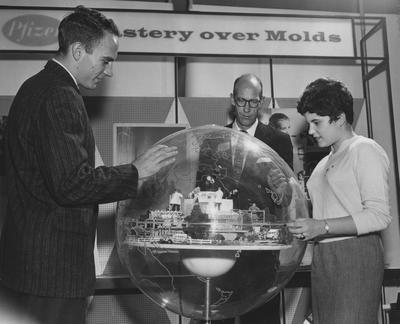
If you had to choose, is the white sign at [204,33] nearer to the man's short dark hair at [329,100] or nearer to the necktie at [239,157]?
the man's short dark hair at [329,100]

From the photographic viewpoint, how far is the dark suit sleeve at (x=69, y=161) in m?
1.66

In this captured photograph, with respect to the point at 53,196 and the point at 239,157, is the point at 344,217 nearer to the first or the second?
the point at 239,157

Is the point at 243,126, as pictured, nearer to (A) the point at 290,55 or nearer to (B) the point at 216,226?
(A) the point at 290,55

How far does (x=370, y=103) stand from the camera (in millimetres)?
4773

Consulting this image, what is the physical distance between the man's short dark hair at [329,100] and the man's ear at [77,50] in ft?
3.40

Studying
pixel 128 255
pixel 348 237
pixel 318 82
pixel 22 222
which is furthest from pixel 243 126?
pixel 22 222

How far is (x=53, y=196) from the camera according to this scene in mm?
1703

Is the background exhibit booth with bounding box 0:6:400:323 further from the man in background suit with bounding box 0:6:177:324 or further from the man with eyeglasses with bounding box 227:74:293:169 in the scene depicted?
the man in background suit with bounding box 0:6:177:324

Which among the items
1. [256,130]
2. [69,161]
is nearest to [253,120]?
[256,130]

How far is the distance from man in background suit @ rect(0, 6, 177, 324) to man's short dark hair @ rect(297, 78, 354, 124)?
816mm

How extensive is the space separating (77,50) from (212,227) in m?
0.85

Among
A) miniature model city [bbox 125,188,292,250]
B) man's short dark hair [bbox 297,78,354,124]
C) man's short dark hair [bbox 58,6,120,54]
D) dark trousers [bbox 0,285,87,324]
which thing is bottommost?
dark trousers [bbox 0,285,87,324]

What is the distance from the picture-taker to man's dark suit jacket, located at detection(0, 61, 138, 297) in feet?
5.50

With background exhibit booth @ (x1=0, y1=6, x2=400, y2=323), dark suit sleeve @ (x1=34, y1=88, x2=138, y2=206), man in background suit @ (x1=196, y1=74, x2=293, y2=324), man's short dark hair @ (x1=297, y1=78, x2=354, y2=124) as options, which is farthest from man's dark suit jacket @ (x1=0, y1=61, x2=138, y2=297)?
background exhibit booth @ (x1=0, y1=6, x2=400, y2=323)
